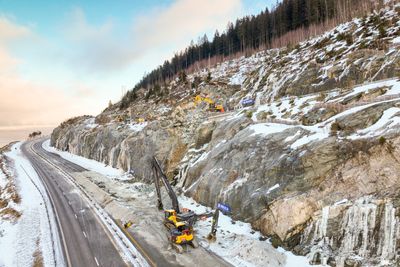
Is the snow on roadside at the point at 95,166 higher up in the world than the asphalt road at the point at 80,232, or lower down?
higher up

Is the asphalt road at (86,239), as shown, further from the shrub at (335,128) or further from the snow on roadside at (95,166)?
the shrub at (335,128)

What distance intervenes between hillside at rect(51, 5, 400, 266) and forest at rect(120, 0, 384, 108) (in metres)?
33.7

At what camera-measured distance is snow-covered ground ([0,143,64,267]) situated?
23.8 m

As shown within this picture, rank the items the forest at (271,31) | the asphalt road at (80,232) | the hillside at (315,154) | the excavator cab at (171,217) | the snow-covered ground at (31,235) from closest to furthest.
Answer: the hillside at (315,154), the asphalt road at (80,232), the snow-covered ground at (31,235), the excavator cab at (171,217), the forest at (271,31)

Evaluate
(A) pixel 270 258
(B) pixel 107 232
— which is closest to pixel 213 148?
(B) pixel 107 232

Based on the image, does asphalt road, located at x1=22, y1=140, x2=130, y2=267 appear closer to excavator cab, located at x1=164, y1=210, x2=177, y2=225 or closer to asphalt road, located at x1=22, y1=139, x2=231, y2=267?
asphalt road, located at x1=22, y1=139, x2=231, y2=267

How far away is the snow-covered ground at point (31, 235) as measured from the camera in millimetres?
23812

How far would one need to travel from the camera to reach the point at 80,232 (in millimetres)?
28891

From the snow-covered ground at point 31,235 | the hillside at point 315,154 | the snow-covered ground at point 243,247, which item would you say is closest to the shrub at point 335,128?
the hillside at point 315,154

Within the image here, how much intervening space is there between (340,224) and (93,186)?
1557 inches

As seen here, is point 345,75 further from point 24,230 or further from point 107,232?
point 24,230

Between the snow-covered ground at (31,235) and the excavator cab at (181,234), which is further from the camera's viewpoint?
the snow-covered ground at (31,235)

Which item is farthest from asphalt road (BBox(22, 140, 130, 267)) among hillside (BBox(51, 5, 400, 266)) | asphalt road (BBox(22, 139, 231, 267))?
hillside (BBox(51, 5, 400, 266))

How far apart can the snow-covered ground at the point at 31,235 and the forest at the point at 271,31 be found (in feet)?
255
